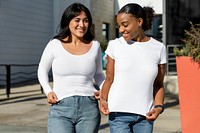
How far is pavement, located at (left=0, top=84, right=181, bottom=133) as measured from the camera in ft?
25.0

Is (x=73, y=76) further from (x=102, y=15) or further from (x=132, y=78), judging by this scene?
(x=102, y=15)

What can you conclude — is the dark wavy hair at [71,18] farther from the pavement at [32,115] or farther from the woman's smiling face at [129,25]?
the pavement at [32,115]

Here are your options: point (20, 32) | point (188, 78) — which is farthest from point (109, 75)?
point (20, 32)

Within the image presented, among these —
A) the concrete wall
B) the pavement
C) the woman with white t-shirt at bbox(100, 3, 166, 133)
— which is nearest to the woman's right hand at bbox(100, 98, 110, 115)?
the woman with white t-shirt at bbox(100, 3, 166, 133)

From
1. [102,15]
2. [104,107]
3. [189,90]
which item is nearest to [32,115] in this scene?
[189,90]

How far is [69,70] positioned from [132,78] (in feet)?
1.84

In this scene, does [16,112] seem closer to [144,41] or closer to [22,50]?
[144,41]

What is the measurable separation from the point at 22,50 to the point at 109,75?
603 inches

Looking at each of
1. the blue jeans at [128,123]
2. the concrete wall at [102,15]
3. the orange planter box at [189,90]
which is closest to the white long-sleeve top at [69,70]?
the blue jeans at [128,123]

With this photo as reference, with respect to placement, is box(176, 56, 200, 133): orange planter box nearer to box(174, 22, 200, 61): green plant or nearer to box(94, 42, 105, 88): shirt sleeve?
box(174, 22, 200, 61): green plant

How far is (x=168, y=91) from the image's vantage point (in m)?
13.1

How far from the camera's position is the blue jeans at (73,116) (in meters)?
3.35

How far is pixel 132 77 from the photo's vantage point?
3.07 meters

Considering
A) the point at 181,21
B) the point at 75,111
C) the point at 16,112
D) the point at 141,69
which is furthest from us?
the point at 181,21
